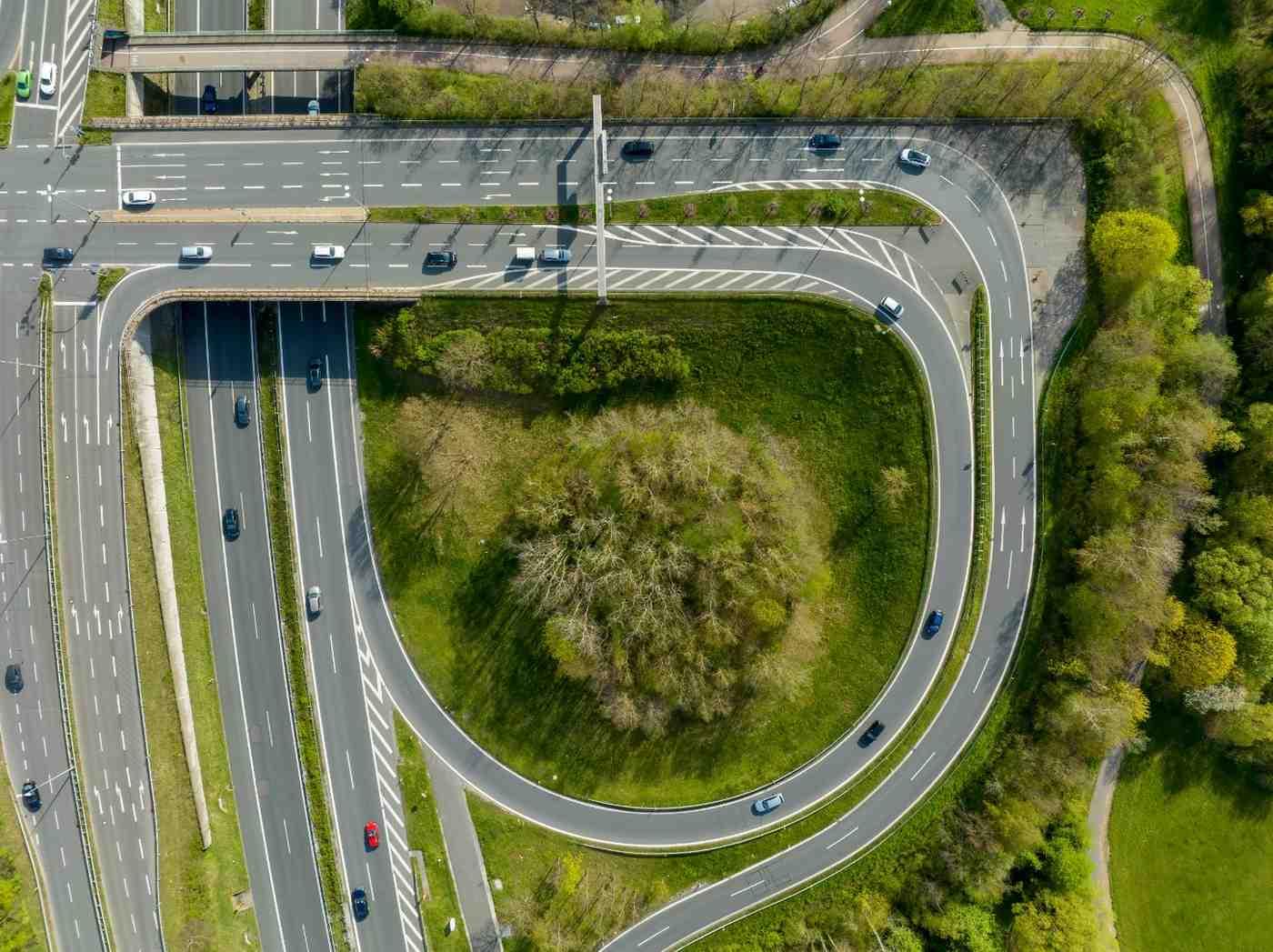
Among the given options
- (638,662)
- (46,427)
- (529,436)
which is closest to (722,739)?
(638,662)

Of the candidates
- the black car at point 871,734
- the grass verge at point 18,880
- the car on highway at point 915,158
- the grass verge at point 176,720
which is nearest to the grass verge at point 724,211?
the car on highway at point 915,158

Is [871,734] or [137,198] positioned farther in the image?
[871,734]

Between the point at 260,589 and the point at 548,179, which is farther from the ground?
the point at 548,179

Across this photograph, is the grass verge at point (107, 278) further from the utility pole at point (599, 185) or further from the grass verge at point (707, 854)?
the grass verge at point (707, 854)

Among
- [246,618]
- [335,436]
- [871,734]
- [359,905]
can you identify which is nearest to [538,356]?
[335,436]

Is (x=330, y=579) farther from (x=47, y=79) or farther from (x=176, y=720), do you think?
(x=47, y=79)

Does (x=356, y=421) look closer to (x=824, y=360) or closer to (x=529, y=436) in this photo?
(x=529, y=436)
